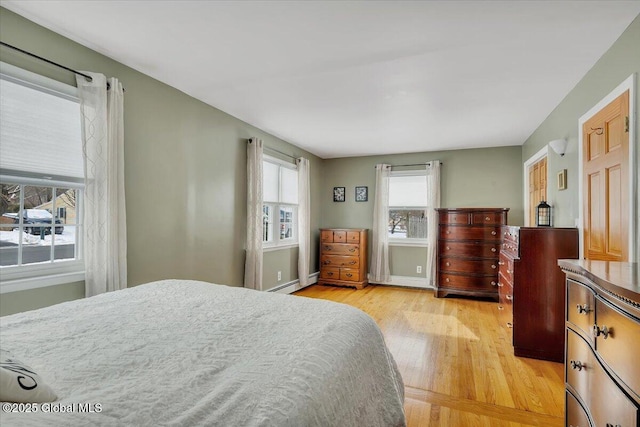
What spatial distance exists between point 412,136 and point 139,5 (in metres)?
3.64

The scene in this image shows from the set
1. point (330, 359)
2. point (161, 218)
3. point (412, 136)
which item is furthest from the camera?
point (412, 136)

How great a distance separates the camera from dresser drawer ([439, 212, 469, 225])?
15.8 ft

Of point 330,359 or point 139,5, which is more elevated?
point 139,5

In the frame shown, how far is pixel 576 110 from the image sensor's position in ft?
9.19

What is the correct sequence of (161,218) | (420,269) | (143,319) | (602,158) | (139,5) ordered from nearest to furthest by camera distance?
(143,319), (139,5), (602,158), (161,218), (420,269)

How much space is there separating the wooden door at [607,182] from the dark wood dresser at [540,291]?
222 mm

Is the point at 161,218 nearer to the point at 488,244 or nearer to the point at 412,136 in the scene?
→ the point at 412,136

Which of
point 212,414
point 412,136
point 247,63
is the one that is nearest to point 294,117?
point 247,63

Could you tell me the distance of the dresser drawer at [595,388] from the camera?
3.13 ft

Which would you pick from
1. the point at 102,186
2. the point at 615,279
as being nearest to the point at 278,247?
the point at 102,186

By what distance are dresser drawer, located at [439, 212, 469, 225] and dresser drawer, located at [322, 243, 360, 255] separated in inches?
57.2

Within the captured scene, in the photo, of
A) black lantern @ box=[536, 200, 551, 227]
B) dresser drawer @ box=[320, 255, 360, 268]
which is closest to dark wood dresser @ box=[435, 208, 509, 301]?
black lantern @ box=[536, 200, 551, 227]

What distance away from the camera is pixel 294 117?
381cm

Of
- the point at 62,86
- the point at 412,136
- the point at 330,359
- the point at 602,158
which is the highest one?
the point at 412,136
